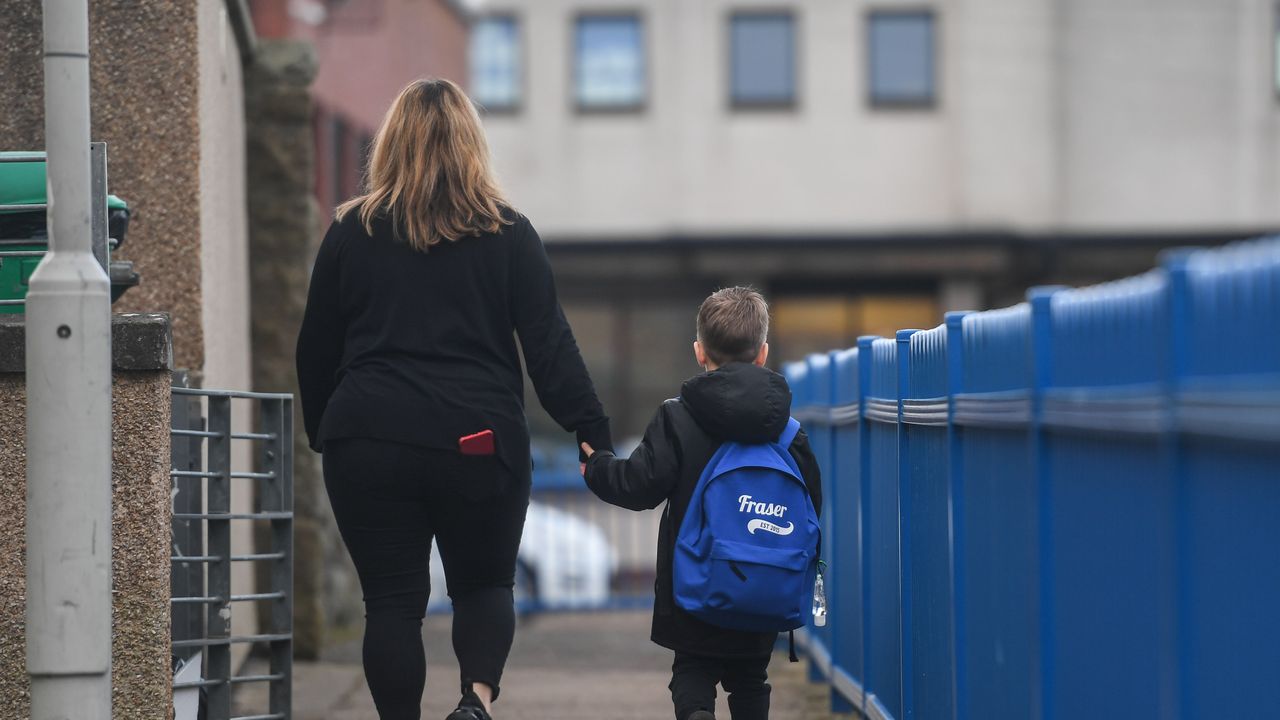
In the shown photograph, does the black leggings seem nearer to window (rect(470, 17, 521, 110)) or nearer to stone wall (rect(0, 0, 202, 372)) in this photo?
stone wall (rect(0, 0, 202, 372))

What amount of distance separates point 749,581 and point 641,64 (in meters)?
24.3

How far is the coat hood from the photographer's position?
15.5 ft

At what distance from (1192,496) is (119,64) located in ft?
16.6

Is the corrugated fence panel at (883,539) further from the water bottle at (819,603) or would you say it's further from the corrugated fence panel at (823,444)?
the corrugated fence panel at (823,444)

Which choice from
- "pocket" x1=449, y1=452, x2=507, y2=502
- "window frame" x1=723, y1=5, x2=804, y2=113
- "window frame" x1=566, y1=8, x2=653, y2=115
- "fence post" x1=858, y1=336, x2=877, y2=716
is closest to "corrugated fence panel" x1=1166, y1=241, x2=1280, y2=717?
"pocket" x1=449, y1=452, x2=507, y2=502

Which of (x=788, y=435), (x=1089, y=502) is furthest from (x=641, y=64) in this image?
(x=1089, y=502)

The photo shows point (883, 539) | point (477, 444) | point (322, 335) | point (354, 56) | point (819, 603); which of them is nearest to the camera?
point (477, 444)

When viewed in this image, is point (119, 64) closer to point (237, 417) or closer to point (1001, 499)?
point (237, 417)

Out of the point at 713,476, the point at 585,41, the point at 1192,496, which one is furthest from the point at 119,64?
the point at 585,41

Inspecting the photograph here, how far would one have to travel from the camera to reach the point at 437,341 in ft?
15.0

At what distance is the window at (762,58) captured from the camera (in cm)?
2819

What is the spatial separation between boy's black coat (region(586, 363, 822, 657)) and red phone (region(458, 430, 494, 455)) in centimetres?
36

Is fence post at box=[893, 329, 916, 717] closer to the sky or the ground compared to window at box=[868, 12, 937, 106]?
closer to the ground

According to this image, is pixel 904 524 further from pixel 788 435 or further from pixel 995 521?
pixel 995 521
